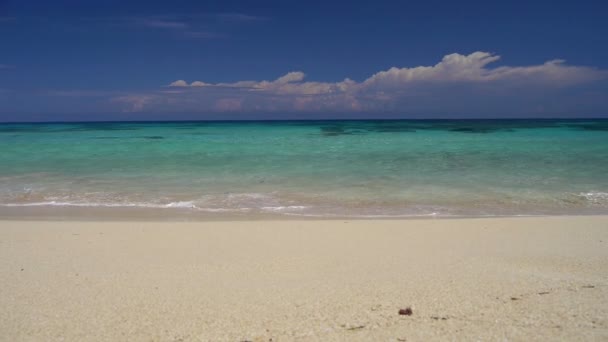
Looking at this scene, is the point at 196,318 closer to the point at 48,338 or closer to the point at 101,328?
the point at 101,328

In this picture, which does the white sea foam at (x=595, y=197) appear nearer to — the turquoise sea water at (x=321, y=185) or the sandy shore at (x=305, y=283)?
the turquoise sea water at (x=321, y=185)

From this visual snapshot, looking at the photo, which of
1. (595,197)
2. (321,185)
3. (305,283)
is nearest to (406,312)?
(305,283)

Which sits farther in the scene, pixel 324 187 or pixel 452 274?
pixel 324 187

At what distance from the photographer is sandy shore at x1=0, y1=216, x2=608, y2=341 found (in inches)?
128

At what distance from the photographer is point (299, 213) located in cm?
898

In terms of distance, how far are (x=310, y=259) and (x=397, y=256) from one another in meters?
1.18

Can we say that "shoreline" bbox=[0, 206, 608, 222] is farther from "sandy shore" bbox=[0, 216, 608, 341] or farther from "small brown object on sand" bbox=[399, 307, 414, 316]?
"small brown object on sand" bbox=[399, 307, 414, 316]

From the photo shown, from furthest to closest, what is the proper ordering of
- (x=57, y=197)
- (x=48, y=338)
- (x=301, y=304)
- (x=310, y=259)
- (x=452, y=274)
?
1. (x=57, y=197)
2. (x=310, y=259)
3. (x=452, y=274)
4. (x=301, y=304)
5. (x=48, y=338)

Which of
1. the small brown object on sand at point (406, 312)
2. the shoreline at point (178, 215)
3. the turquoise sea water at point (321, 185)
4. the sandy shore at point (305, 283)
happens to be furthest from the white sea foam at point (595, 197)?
the small brown object on sand at point (406, 312)

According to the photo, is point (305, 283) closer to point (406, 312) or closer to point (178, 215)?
point (406, 312)

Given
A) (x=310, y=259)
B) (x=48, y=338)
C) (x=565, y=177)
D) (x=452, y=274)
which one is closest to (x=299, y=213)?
(x=310, y=259)

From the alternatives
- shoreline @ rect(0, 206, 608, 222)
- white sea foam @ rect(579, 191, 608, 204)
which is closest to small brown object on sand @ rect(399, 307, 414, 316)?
shoreline @ rect(0, 206, 608, 222)

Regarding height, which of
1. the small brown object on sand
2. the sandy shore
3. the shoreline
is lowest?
the shoreline

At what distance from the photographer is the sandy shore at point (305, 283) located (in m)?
3.26
